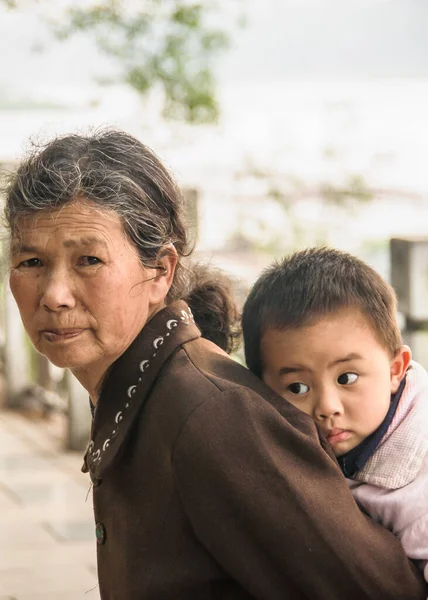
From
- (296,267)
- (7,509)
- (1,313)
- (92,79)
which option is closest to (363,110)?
(92,79)

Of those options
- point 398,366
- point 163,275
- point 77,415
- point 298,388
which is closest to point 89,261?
point 163,275

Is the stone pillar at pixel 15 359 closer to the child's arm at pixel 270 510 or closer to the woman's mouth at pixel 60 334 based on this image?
the woman's mouth at pixel 60 334

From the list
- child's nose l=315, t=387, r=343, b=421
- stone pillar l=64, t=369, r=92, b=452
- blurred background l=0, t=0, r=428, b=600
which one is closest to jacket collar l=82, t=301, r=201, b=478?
child's nose l=315, t=387, r=343, b=421

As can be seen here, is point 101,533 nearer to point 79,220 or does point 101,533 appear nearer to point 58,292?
point 58,292

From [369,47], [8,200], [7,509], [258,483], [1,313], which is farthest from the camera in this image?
[1,313]

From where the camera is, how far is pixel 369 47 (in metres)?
6.26

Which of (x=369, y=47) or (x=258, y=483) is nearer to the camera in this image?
(x=258, y=483)

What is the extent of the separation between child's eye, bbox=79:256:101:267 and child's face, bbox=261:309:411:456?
1.12 feet

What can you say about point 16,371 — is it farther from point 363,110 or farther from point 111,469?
point 111,469

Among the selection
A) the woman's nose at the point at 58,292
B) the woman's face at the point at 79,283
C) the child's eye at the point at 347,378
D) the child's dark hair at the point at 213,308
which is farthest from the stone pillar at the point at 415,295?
the woman's nose at the point at 58,292

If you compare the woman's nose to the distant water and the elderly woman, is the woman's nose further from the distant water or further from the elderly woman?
the distant water

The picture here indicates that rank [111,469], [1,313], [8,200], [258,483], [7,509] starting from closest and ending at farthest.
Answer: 1. [258,483]
2. [111,469]
3. [8,200]
4. [7,509]
5. [1,313]

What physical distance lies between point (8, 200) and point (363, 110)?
16.3 ft

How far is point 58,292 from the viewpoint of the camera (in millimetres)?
1663
